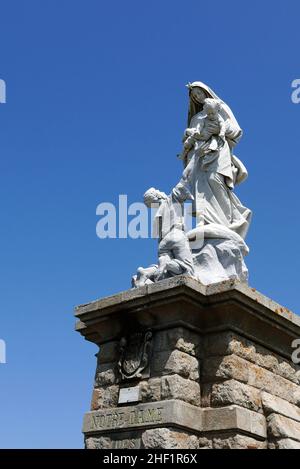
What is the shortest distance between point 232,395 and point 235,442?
0.48m

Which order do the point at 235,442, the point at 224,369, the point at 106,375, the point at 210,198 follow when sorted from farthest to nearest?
the point at 210,198, the point at 106,375, the point at 224,369, the point at 235,442

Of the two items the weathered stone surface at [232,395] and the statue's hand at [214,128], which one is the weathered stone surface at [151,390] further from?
the statue's hand at [214,128]

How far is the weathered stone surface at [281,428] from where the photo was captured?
6.38 metres

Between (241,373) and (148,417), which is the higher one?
(241,373)

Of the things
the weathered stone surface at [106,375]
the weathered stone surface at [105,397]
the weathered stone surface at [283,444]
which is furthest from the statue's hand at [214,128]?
the weathered stone surface at [283,444]

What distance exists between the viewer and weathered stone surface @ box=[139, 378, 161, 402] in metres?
6.24

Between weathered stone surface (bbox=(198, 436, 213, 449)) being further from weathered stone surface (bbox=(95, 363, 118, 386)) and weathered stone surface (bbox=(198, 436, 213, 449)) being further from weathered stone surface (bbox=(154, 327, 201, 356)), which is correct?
weathered stone surface (bbox=(95, 363, 118, 386))

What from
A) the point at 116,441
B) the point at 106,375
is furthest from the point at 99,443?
the point at 106,375

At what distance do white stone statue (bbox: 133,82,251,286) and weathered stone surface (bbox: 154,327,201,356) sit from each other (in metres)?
0.72

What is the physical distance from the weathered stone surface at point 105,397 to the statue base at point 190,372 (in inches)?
0.4

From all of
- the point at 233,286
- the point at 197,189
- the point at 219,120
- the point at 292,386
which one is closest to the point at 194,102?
the point at 219,120

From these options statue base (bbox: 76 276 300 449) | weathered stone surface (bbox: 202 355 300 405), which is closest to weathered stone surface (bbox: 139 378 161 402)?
statue base (bbox: 76 276 300 449)

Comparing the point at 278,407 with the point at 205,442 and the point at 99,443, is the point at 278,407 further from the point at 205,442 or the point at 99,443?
the point at 99,443

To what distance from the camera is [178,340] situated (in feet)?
21.0
